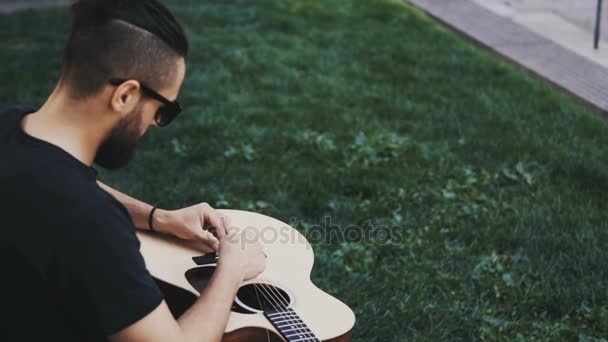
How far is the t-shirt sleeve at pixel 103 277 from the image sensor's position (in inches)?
62.8

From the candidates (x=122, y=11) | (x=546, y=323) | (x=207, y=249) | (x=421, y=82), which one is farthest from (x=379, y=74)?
(x=122, y=11)

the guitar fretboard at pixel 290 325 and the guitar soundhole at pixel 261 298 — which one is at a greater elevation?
the guitar fretboard at pixel 290 325

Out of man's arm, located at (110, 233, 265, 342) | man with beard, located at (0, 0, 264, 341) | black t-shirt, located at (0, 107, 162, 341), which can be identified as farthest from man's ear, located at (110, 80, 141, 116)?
man's arm, located at (110, 233, 265, 342)

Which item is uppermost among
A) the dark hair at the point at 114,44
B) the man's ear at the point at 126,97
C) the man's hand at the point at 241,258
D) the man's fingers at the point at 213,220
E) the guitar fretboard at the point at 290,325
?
the dark hair at the point at 114,44

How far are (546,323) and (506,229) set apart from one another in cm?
80

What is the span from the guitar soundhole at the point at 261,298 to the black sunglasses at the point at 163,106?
613mm

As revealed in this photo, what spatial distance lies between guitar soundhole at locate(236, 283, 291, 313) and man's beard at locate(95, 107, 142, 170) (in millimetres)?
611

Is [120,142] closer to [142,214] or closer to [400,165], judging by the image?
[142,214]

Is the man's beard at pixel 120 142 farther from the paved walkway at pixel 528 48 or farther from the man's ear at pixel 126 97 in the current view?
the paved walkway at pixel 528 48

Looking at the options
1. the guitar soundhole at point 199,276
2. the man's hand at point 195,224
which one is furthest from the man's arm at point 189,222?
the guitar soundhole at point 199,276

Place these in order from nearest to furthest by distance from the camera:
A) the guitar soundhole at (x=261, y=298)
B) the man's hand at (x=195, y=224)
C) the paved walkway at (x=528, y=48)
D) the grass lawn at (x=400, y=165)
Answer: the guitar soundhole at (x=261, y=298)
the man's hand at (x=195, y=224)
the grass lawn at (x=400, y=165)
the paved walkway at (x=528, y=48)

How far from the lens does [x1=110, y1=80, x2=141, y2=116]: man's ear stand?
5.78ft

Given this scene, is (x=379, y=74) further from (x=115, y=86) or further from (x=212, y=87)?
(x=115, y=86)

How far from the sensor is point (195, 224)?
2461mm
